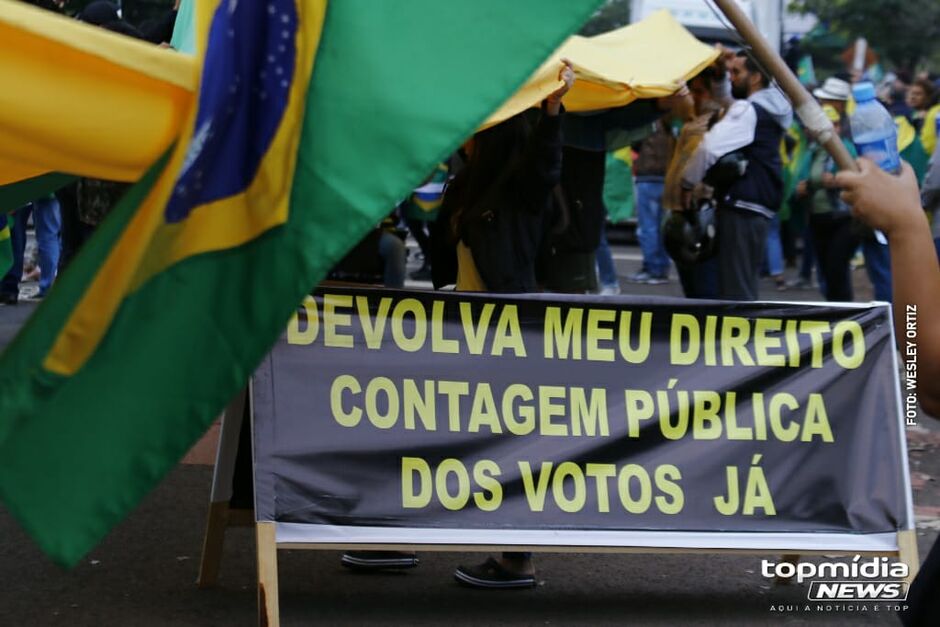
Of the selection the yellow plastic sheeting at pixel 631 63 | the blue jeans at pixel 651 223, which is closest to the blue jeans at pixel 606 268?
the blue jeans at pixel 651 223

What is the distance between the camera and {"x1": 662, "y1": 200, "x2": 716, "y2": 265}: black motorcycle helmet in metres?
8.30

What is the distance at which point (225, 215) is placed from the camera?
342cm

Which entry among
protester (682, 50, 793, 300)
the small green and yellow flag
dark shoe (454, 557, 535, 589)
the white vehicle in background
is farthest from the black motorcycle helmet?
the white vehicle in background

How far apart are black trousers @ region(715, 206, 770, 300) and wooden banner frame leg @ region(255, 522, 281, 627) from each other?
3.91m

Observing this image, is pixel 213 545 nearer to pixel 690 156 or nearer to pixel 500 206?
pixel 500 206

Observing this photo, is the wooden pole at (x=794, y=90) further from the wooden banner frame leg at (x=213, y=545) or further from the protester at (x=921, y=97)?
the protester at (x=921, y=97)

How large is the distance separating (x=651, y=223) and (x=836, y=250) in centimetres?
533

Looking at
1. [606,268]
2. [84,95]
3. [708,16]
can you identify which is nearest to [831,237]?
[606,268]

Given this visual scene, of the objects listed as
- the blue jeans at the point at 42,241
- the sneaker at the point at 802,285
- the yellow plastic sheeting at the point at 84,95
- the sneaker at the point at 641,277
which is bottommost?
the sneaker at the point at 802,285

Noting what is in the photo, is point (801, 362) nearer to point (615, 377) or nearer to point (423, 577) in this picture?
point (615, 377)

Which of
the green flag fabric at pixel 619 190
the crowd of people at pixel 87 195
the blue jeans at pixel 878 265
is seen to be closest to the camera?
the crowd of people at pixel 87 195

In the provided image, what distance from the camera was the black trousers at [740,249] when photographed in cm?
809

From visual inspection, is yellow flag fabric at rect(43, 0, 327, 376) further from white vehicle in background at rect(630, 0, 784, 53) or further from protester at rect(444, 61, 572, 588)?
white vehicle in background at rect(630, 0, 784, 53)

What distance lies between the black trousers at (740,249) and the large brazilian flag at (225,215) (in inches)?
189
